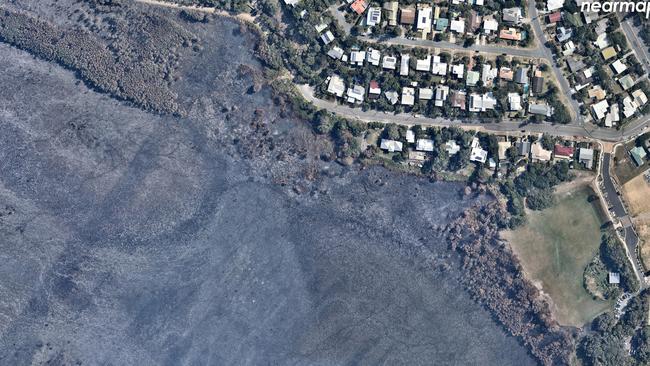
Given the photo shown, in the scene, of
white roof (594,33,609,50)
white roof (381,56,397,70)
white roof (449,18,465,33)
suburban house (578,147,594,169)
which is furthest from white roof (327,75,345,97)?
white roof (594,33,609,50)

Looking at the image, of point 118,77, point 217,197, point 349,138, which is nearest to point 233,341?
point 217,197

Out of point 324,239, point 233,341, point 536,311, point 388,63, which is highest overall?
point 388,63

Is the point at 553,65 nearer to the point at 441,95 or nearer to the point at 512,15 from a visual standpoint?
the point at 512,15

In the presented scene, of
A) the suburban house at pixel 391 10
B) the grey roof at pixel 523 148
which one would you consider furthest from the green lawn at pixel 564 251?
the suburban house at pixel 391 10

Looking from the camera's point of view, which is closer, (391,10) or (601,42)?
(601,42)

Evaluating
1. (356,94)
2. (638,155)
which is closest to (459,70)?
(356,94)

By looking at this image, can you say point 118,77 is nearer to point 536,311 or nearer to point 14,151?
point 14,151

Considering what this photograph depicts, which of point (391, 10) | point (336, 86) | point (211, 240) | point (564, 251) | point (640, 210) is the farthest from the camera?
point (391, 10)

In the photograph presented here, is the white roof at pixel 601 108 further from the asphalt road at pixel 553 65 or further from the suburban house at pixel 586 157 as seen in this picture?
the suburban house at pixel 586 157
